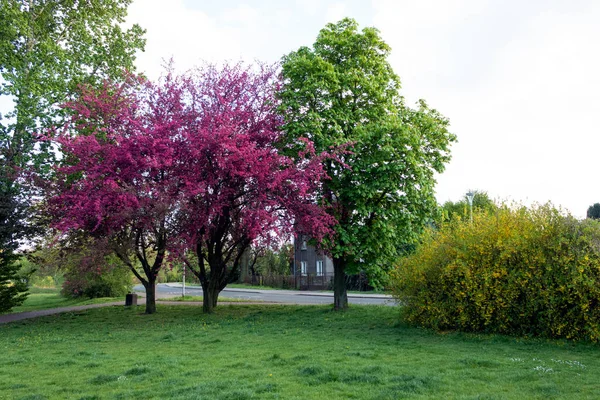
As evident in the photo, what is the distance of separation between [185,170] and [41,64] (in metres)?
9.10

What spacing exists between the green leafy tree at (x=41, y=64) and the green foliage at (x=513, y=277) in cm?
1403

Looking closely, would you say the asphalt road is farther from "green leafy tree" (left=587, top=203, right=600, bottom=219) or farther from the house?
"green leafy tree" (left=587, top=203, right=600, bottom=219)

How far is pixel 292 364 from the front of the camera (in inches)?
330

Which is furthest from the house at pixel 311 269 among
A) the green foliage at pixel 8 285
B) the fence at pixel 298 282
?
the green foliage at pixel 8 285

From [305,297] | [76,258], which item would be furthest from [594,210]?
[76,258]

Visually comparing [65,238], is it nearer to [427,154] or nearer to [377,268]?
[377,268]

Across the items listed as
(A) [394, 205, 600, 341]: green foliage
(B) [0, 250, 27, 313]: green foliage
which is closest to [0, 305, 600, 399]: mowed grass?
(A) [394, 205, 600, 341]: green foliage

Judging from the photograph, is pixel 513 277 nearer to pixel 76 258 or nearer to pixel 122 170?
pixel 122 170

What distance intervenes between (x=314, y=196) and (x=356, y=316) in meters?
4.30

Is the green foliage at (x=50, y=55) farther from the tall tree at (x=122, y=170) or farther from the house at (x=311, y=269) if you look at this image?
the house at (x=311, y=269)

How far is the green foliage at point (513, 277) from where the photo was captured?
10.3m

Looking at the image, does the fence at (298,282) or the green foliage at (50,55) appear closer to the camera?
the green foliage at (50,55)

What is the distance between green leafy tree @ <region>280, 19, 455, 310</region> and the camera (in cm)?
1634

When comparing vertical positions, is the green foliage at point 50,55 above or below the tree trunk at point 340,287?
above
